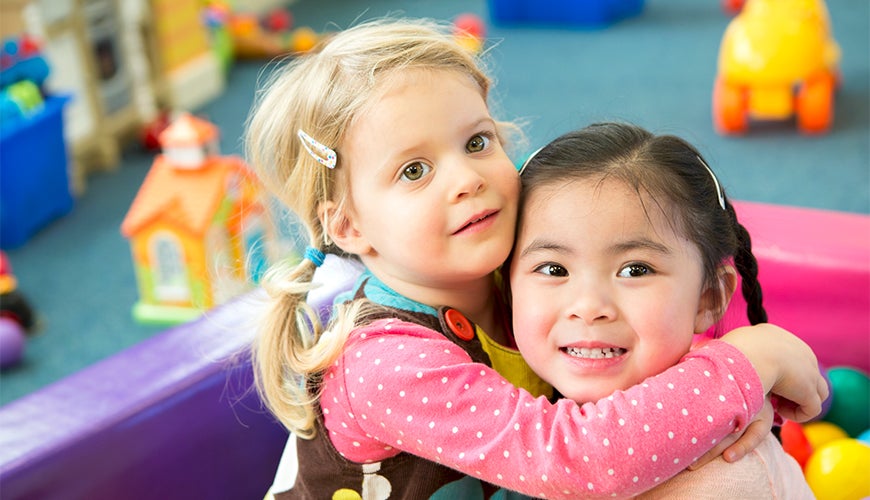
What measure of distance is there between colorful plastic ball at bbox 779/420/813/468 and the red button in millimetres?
539

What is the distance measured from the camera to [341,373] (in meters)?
0.85

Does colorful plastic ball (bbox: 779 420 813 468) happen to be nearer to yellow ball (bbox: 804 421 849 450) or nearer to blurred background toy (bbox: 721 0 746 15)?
yellow ball (bbox: 804 421 849 450)

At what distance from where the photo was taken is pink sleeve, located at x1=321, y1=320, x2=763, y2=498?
2.39 feet

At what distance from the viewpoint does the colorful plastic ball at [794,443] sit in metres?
1.25

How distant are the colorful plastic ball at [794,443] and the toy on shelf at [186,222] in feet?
3.55

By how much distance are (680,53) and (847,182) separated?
1.15 metres

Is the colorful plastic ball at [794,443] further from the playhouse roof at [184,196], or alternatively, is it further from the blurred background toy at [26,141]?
the blurred background toy at [26,141]

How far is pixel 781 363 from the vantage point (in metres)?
0.78

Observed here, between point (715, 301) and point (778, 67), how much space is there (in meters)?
1.92

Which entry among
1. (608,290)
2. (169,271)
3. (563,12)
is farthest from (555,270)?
(563,12)

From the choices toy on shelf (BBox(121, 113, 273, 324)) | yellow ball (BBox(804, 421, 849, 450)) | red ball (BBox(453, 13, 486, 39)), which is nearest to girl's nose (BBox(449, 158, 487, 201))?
yellow ball (BBox(804, 421, 849, 450))

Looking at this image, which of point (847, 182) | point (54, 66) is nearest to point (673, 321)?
point (847, 182)

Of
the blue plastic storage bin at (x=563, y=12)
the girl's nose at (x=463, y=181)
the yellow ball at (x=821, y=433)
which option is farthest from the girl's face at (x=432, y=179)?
the blue plastic storage bin at (x=563, y=12)

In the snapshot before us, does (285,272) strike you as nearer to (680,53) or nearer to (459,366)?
(459,366)
